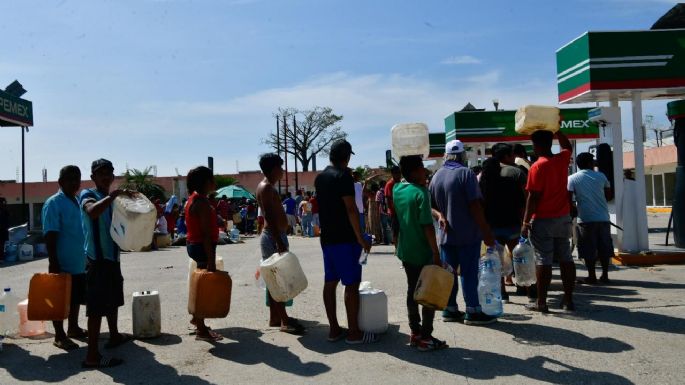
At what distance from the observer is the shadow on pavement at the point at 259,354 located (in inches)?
211

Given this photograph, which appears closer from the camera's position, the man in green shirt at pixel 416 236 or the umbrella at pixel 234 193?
the man in green shirt at pixel 416 236

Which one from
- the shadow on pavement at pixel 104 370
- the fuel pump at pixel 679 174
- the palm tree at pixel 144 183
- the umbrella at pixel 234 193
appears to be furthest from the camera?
the palm tree at pixel 144 183

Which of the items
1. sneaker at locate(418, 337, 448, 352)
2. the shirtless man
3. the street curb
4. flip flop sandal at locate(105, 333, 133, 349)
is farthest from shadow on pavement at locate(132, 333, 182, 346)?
the street curb

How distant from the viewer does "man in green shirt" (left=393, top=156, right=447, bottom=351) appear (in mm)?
5637

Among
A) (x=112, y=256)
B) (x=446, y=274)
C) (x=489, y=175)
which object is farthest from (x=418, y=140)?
(x=112, y=256)

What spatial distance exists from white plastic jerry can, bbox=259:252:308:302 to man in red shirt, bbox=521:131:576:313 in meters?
2.61

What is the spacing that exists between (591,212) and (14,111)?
18.5 m

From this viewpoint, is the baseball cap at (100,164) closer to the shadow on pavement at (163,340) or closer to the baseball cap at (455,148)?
the shadow on pavement at (163,340)

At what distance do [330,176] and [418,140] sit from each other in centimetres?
194

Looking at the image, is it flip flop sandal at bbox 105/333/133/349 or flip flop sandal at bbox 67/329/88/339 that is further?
flip flop sandal at bbox 67/329/88/339

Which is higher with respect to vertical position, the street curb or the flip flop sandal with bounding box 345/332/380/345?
the street curb

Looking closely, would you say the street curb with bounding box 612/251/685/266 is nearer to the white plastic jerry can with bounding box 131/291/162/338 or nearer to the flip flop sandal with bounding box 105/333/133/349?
the white plastic jerry can with bounding box 131/291/162/338

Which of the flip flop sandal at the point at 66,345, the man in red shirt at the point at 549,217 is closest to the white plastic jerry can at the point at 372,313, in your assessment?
the man in red shirt at the point at 549,217

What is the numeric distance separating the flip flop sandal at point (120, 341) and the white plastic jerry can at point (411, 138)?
368 centimetres
